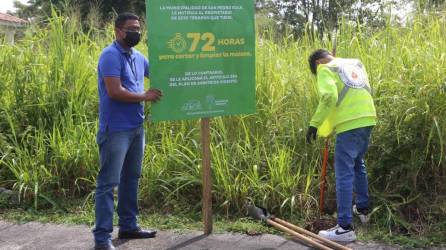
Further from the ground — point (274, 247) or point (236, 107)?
point (236, 107)

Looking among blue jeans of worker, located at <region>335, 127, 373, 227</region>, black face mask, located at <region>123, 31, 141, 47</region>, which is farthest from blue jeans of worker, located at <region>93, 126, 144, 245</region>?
blue jeans of worker, located at <region>335, 127, 373, 227</region>

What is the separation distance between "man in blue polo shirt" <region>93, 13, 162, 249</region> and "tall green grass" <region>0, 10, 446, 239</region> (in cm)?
113

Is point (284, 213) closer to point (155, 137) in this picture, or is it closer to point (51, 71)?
point (155, 137)

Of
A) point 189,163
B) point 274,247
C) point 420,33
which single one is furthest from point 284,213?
point 420,33

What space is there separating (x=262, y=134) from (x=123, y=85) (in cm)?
195

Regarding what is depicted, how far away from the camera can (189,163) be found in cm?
534

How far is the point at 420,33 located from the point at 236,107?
257 centimetres

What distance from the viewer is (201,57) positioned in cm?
418

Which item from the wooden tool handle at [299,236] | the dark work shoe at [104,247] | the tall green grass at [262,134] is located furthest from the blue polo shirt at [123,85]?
the wooden tool handle at [299,236]

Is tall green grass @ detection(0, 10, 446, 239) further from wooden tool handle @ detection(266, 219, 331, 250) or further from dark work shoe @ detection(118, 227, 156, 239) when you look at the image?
dark work shoe @ detection(118, 227, 156, 239)

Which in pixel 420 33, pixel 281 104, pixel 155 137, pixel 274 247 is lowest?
pixel 274 247

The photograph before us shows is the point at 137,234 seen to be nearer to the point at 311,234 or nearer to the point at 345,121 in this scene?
the point at 311,234

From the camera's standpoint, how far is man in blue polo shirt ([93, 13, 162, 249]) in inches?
154

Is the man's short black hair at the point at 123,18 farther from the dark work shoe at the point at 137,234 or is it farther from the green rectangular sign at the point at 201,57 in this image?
the dark work shoe at the point at 137,234
